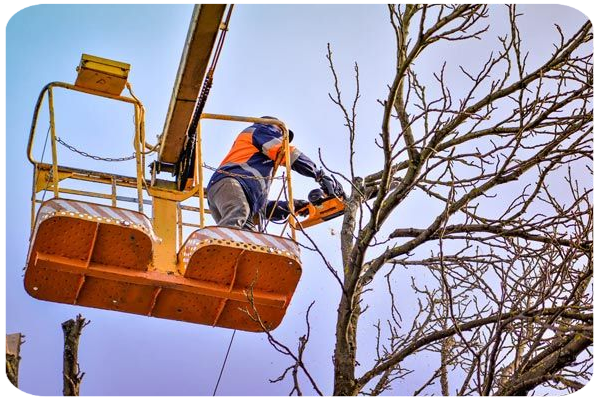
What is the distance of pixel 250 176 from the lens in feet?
28.8

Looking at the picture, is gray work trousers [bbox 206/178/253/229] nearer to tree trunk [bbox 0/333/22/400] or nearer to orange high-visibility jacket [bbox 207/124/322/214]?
orange high-visibility jacket [bbox 207/124/322/214]

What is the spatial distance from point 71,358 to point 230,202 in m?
2.47

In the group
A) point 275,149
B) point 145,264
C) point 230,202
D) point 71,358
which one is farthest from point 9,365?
point 275,149

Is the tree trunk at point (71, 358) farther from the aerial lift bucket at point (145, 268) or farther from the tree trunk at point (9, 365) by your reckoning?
the aerial lift bucket at point (145, 268)

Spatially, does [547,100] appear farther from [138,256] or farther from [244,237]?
[138,256]

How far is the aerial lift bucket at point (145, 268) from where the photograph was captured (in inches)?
303

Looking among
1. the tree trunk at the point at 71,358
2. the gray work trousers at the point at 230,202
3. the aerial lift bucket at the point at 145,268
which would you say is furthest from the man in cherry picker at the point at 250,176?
the tree trunk at the point at 71,358

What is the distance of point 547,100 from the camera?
21.6 feet

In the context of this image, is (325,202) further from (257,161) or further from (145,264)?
(145,264)

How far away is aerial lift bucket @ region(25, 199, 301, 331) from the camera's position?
25.3 feet

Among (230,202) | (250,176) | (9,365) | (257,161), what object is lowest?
(9,365)

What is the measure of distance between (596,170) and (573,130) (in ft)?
2.65

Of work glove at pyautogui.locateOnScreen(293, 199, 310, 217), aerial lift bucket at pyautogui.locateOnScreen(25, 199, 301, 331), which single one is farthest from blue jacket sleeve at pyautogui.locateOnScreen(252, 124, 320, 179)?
aerial lift bucket at pyautogui.locateOnScreen(25, 199, 301, 331)

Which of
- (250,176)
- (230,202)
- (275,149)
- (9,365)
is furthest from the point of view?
(275,149)
